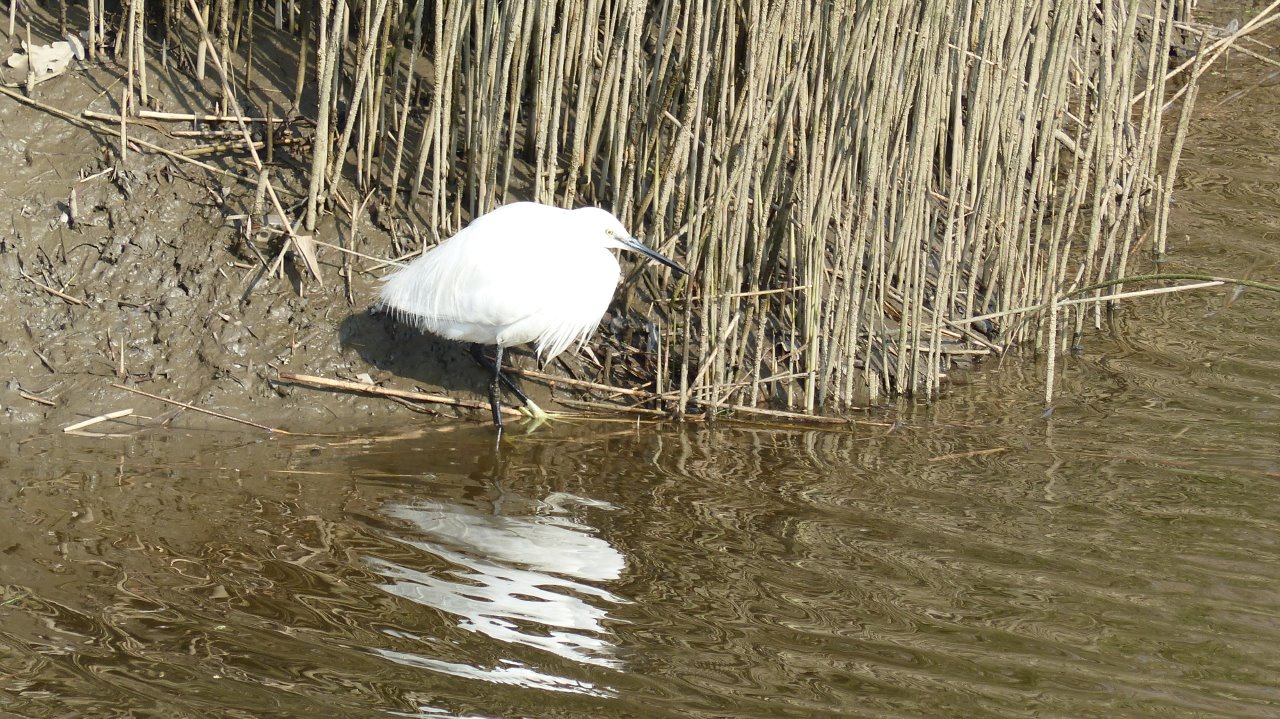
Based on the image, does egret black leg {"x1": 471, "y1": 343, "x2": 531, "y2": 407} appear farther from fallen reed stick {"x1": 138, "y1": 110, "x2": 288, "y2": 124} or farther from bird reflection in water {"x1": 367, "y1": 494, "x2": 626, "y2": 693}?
fallen reed stick {"x1": 138, "y1": 110, "x2": 288, "y2": 124}

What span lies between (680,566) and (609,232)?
1.57 meters

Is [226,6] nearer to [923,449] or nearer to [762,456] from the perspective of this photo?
[762,456]

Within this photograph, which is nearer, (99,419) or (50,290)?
(99,419)

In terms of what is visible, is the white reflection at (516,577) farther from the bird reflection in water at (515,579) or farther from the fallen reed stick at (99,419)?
the fallen reed stick at (99,419)

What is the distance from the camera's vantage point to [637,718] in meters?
2.95

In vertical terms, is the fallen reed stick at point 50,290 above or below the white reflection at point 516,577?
above

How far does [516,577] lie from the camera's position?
3684 mm

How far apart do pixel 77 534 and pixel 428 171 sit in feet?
7.95

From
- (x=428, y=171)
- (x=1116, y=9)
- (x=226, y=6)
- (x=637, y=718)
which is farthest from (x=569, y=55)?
(x=1116, y=9)

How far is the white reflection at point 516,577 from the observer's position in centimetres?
332

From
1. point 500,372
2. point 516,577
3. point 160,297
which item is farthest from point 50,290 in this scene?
point 516,577

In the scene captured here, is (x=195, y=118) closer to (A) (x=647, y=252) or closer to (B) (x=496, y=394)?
(B) (x=496, y=394)

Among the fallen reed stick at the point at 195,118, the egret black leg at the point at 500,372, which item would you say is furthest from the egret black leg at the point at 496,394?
the fallen reed stick at the point at 195,118

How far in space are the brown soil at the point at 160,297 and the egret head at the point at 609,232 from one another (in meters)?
0.91
